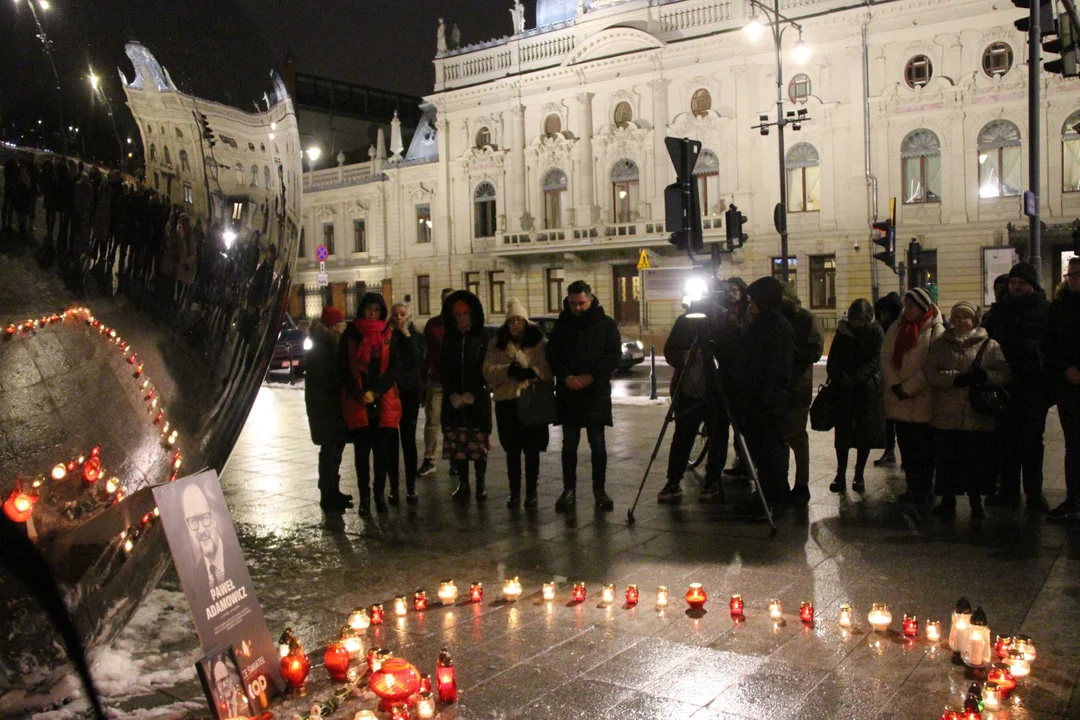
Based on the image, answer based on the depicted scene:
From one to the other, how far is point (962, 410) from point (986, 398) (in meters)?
0.19

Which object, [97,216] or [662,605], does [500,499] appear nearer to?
[662,605]

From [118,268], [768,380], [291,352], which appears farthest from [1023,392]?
[291,352]

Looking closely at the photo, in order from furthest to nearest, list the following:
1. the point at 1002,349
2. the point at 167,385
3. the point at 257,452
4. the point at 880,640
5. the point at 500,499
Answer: the point at 257,452 → the point at 500,499 → the point at 1002,349 → the point at 880,640 → the point at 167,385

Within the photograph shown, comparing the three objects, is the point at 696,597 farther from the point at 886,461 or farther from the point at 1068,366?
the point at 886,461

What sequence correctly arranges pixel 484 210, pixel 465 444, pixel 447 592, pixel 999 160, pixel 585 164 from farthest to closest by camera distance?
pixel 484 210 < pixel 585 164 < pixel 999 160 < pixel 465 444 < pixel 447 592

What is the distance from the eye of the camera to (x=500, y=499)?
24.6 ft

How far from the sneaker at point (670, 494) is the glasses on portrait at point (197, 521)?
4.84 m

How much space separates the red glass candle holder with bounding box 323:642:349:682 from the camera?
368cm

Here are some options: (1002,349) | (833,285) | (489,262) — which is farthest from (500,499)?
(489,262)

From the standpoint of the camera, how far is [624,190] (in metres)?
36.0

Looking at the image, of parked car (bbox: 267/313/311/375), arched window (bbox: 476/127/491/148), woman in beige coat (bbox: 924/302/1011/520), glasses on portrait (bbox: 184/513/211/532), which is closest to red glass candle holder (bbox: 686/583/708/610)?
glasses on portrait (bbox: 184/513/211/532)

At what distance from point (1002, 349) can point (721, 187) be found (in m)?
27.1

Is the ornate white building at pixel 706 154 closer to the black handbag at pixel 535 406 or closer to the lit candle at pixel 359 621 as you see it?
the black handbag at pixel 535 406

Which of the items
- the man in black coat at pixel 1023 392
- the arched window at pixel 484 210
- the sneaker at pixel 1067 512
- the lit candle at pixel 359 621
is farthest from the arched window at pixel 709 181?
the lit candle at pixel 359 621
